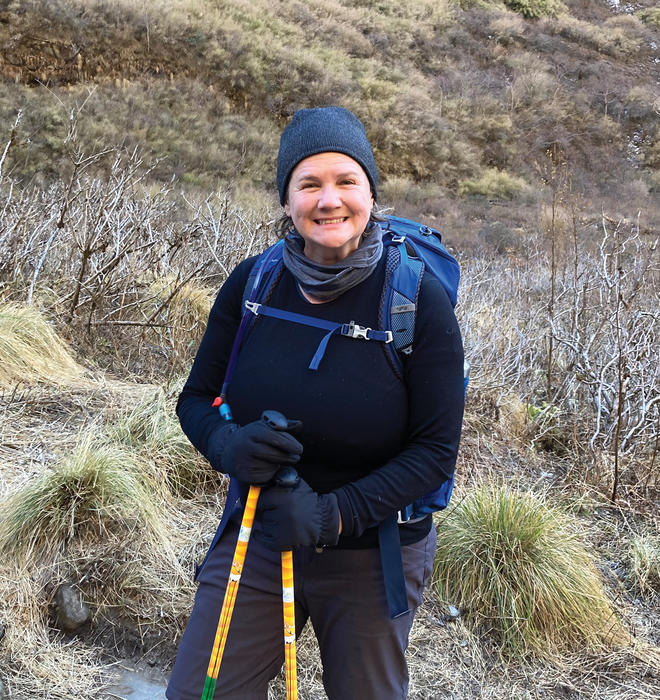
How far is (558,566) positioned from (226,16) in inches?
969

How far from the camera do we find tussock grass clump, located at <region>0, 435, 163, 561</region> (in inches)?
110

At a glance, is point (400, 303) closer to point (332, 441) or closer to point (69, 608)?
point (332, 441)

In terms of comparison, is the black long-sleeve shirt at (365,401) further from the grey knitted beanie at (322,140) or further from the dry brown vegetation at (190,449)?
the dry brown vegetation at (190,449)

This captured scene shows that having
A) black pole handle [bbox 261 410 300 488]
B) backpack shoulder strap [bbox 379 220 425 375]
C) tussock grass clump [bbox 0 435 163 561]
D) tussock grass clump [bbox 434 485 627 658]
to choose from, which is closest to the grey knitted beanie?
backpack shoulder strap [bbox 379 220 425 375]

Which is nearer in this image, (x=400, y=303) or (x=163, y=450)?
(x=400, y=303)

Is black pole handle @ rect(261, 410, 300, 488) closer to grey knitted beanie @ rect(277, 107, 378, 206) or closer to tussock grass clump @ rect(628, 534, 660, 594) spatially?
grey knitted beanie @ rect(277, 107, 378, 206)

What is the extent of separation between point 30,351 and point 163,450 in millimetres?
1638

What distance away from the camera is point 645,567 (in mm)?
3346

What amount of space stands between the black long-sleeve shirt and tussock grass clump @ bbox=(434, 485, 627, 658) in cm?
153

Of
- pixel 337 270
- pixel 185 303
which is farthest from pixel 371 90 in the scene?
pixel 337 270

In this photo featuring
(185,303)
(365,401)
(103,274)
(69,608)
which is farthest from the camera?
(185,303)

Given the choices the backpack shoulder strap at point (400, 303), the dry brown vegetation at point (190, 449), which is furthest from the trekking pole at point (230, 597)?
the dry brown vegetation at point (190, 449)

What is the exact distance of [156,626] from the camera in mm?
2713

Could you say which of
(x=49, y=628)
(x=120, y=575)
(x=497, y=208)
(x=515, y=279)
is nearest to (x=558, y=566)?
(x=120, y=575)
